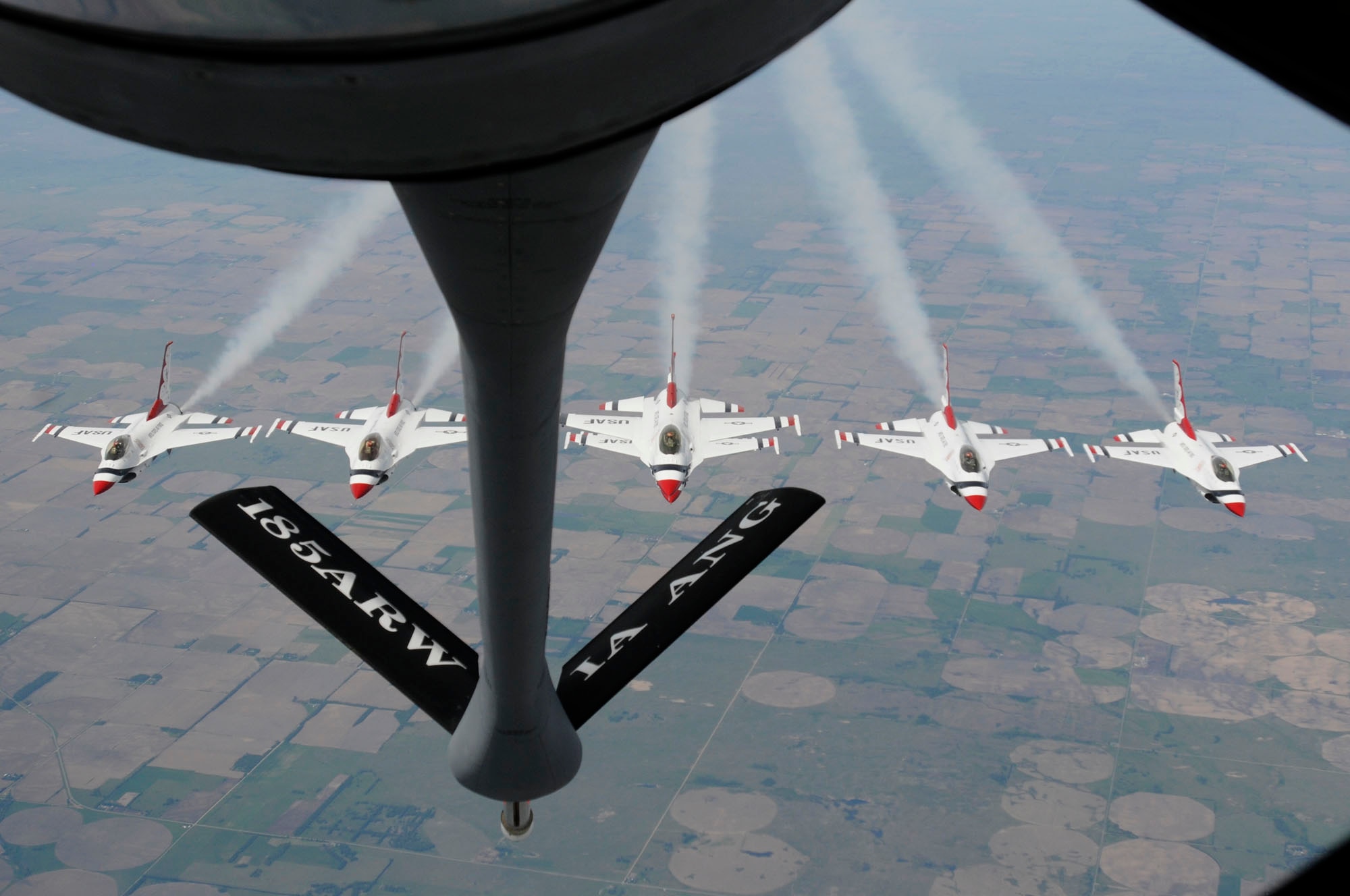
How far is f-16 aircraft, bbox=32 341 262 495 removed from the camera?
51.8m

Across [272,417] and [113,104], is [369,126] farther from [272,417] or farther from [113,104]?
[272,417]

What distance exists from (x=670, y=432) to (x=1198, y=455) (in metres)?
21.7

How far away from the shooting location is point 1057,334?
90.9 metres

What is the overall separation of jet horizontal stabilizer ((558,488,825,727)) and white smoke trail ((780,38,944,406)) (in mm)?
30742

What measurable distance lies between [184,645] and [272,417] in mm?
23786

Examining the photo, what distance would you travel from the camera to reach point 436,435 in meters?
52.2

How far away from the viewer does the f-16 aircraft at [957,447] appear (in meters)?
50.5

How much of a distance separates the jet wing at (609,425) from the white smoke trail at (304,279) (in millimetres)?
27835

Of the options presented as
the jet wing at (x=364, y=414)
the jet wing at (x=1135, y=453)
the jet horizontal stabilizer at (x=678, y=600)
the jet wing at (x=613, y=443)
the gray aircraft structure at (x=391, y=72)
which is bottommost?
the jet wing at (x=1135, y=453)

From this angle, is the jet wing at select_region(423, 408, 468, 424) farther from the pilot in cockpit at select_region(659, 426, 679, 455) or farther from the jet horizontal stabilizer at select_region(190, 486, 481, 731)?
the jet horizontal stabilizer at select_region(190, 486, 481, 731)

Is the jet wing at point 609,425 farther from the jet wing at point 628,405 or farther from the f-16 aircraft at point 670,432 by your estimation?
the jet wing at point 628,405

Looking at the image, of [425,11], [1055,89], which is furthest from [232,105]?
[1055,89]

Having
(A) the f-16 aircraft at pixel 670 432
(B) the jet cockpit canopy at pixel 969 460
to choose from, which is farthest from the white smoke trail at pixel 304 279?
(B) the jet cockpit canopy at pixel 969 460

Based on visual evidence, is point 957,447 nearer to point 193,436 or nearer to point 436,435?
point 436,435
